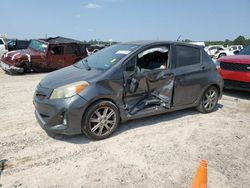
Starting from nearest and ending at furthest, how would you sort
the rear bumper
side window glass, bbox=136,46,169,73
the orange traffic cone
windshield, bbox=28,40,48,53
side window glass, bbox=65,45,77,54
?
the orange traffic cone
side window glass, bbox=136,46,169,73
the rear bumper
windshield, bbox=28,40,48,53
side window glass, bbox=65,45,77,54

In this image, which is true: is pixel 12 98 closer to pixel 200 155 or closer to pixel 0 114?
pixel 0 114

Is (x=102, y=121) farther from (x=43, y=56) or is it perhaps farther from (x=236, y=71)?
(x=43, y=56)

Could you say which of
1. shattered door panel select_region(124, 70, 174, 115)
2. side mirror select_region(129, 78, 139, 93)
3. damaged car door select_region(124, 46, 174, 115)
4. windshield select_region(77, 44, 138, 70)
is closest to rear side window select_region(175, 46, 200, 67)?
damaged car door select_region(124, 46, 174, 115)

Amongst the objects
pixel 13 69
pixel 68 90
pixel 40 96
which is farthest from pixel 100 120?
pixel 13 69

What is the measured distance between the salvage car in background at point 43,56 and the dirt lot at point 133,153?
647 cm

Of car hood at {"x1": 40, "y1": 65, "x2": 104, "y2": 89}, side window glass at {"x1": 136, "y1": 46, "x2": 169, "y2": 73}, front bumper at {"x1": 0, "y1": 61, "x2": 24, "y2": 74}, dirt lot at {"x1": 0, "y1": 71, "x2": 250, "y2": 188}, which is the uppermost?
side window glass at {"x1": 136, "y1": 46, "x2": 169, "y2": 73}

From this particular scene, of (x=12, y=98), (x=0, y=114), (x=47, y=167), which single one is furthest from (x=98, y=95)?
(x=12, y=98)

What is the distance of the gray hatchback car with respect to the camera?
4.19 metres

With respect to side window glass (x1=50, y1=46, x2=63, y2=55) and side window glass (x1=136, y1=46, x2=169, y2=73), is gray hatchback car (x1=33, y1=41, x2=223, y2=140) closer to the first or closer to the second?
side window glass (x1=136, y1=46, x2=169, y2=73)

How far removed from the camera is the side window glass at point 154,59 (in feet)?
17.3

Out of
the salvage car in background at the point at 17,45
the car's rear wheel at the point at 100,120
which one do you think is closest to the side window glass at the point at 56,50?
the salvage car in background at the point at 17,45

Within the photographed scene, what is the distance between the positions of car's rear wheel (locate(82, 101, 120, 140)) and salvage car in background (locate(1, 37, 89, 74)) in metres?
8.43

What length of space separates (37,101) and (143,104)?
193 centimetres

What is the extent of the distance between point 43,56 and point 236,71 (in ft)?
28.0
